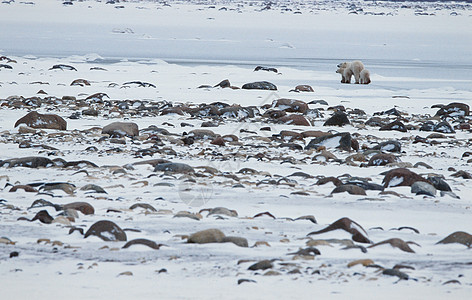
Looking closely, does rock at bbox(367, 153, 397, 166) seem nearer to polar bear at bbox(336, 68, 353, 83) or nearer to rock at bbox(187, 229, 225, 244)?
rock at bbox(187, 229, 225, 244)

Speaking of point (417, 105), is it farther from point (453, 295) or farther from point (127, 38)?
point (127, 38)

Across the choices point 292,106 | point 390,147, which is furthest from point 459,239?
point 292,106

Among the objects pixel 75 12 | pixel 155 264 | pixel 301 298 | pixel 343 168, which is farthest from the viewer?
pixel 75 12

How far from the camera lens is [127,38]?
36.4 m

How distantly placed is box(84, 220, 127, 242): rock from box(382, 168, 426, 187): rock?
264cm

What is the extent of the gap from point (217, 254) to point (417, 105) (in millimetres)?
10520

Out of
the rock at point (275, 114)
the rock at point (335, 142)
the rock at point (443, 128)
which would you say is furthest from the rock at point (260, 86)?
the rock at point (335, 142)

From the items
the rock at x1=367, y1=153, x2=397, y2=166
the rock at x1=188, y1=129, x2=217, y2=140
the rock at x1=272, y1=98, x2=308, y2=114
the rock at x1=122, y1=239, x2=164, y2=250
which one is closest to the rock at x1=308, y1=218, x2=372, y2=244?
the rock at x1=122, y1=239, x2=164, y2=250

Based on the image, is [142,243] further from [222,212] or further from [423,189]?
[423,189]

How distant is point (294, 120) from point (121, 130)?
2.81 metres

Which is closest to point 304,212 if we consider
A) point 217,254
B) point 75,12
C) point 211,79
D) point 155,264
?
point 217,254

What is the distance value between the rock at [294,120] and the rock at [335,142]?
202cm

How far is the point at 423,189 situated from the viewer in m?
5.35

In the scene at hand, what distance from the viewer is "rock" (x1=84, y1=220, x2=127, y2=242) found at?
380 cm
